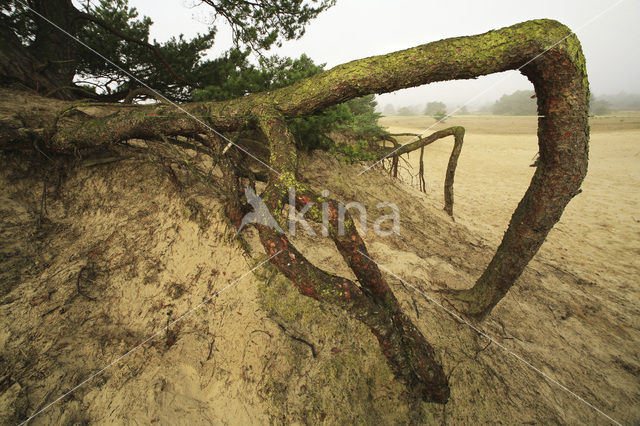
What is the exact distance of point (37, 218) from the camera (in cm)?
268

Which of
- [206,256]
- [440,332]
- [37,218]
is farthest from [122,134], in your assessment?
[440,332]

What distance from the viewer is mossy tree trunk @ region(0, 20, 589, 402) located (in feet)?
5.71

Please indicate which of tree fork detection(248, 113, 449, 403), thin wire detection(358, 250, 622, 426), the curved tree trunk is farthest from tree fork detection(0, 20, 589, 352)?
the curved tree trunk

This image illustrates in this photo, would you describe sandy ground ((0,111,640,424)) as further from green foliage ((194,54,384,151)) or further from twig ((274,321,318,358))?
green foliage ((194,54,384,151))

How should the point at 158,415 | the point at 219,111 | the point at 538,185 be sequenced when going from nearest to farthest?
the point at 158,415 → the point at 538,185 → the point at 219,111

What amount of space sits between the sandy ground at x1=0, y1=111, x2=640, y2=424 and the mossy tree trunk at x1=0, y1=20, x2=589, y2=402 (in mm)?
616

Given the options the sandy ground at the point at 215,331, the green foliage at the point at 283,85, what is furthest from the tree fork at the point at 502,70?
the green foliage at the point at 283,85

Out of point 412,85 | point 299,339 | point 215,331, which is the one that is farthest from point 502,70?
point 215,331

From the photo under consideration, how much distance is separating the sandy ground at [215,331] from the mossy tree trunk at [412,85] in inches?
24.3

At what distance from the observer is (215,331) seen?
2.46 m

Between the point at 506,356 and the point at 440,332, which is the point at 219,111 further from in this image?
the point at 506,356

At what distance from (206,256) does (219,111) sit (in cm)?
164

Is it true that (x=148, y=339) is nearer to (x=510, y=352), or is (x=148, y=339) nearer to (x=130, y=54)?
(x=510, y=352)

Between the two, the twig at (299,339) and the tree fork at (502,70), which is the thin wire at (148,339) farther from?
the tree fork at (502,70)
